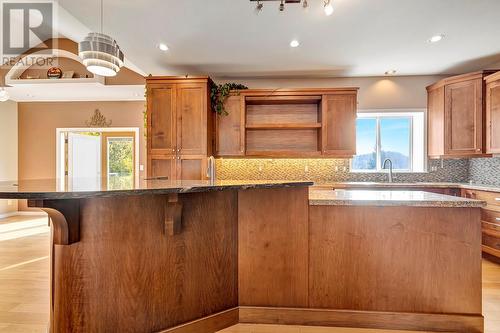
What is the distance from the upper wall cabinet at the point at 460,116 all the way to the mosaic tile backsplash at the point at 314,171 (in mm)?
463

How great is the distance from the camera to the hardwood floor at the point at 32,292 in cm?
198

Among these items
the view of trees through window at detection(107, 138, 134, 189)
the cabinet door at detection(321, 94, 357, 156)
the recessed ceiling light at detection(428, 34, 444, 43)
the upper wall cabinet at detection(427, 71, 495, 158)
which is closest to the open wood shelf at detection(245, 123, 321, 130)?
the cabinet door at detection(321, 94, 357, 156)

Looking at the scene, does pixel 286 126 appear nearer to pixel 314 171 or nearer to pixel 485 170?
pixel 314 171

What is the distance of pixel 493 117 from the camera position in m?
3.60

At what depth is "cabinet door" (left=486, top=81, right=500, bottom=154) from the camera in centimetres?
354

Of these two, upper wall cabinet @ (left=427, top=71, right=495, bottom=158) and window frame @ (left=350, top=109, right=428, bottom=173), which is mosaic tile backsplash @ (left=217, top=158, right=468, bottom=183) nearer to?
window frame @ (left=350, top=109, right=428, bottom=173)

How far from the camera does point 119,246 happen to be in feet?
5.29

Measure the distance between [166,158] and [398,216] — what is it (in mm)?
3163

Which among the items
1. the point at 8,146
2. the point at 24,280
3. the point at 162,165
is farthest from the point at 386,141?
the point at 8,146

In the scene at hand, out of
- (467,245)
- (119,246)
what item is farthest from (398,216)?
(119,246)

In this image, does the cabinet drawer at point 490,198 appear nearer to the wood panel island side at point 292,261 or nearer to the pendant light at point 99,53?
the wood panel island side at point 292,261

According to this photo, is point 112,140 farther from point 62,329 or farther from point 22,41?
point 62,329

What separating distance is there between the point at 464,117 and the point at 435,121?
0.41 meters

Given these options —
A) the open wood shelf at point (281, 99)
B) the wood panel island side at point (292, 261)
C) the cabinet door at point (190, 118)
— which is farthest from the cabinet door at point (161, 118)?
the wood panel island side at point (292, 261)
